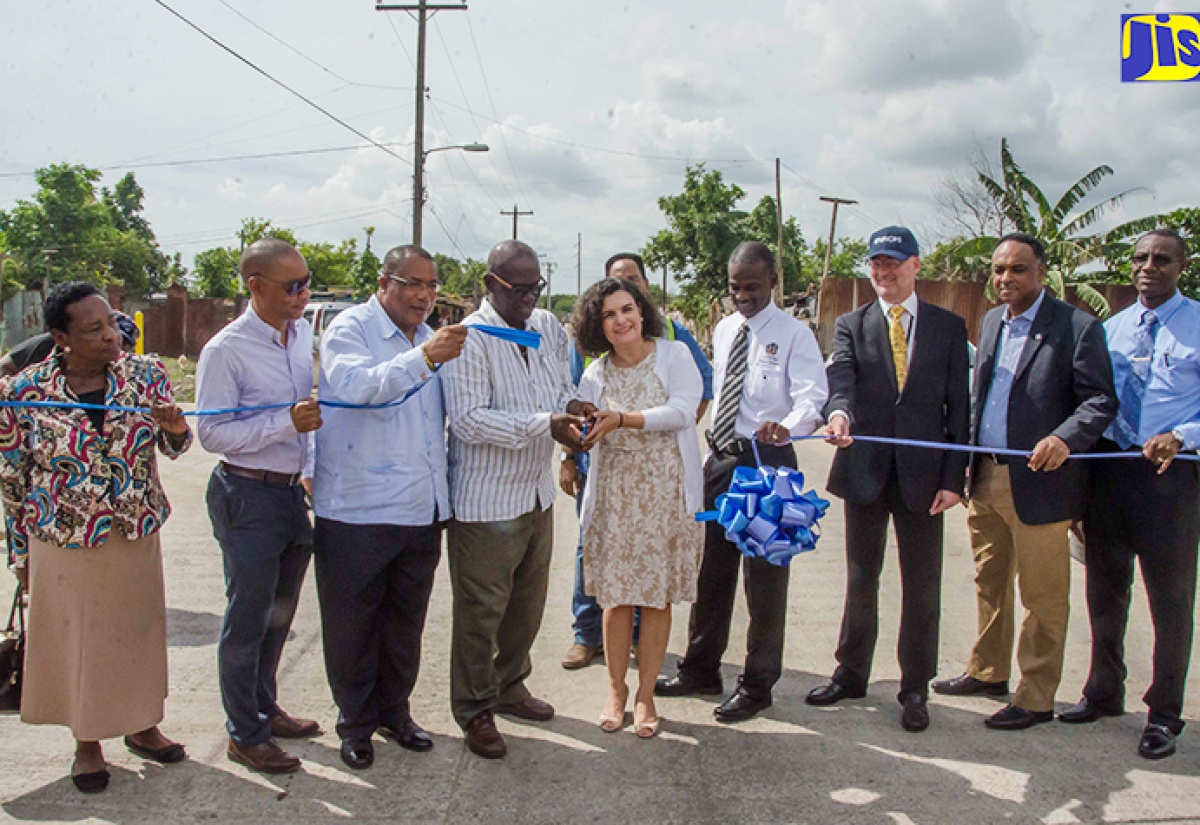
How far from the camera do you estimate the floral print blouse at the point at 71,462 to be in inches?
128

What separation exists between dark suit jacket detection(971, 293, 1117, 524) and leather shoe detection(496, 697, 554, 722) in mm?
2218

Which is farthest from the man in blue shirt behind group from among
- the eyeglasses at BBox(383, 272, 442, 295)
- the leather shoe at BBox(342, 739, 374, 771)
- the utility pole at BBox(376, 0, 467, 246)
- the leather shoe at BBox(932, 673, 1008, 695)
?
the utility pole at BBox(376, 0, 467, 246)

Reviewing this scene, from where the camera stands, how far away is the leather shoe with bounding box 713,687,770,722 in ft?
13.1

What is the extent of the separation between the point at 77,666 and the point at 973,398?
388cm

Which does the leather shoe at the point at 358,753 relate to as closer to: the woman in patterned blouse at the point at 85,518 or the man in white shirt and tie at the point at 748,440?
the woman in patterned blouse at the point at 85,518

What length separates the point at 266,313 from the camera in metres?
3.53

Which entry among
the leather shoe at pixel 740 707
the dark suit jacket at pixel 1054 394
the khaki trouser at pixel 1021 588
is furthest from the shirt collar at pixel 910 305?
the leather shoe at pixel 740 707

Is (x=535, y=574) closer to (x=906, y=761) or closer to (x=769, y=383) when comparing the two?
(x=769, y=383)

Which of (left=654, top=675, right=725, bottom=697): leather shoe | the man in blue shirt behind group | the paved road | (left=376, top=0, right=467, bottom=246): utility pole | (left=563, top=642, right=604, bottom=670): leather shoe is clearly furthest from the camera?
(left=376, top=0, right=467, bottom=246): utility pole

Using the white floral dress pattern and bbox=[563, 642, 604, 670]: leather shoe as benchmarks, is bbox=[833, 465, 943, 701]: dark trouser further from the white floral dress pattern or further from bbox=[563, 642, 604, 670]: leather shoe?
bbox=[563, 642, 604, 670]: leather shoe

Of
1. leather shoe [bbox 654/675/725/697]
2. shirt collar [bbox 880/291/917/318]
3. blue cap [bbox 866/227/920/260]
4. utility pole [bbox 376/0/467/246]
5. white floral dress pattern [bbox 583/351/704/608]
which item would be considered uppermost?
utility pole [bbox 376/0/467/246]

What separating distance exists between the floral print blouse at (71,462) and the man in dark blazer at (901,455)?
9.09 feet

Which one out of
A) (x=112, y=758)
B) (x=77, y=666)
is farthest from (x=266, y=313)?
(x=112, y=758)

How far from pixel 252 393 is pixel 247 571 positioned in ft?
2.19
